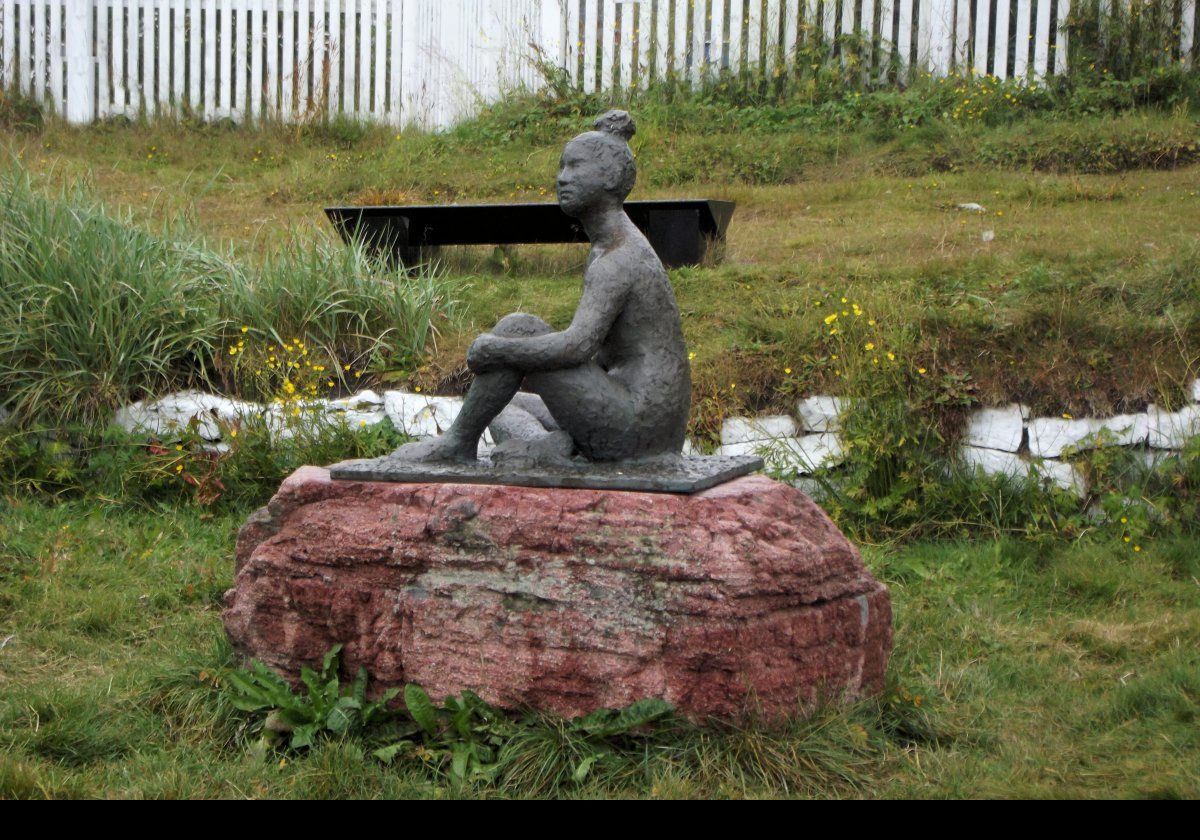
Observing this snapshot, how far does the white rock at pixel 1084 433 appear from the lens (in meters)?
5.77

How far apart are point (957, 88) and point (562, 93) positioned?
3368 millimetres

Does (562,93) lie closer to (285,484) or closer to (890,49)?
(890,49)

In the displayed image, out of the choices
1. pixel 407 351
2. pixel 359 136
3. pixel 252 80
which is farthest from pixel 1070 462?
pixel 252 80

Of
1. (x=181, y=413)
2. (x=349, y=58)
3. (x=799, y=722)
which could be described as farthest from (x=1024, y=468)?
(x=349, y=58)

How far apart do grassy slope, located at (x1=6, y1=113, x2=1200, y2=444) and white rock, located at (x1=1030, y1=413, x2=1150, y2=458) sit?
9 cm

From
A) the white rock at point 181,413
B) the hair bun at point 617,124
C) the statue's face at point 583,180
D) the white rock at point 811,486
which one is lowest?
the white rock at point 811,486

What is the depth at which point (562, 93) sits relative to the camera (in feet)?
36.8

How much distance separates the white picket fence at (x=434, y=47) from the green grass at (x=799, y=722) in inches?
259

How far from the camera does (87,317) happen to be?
655cm

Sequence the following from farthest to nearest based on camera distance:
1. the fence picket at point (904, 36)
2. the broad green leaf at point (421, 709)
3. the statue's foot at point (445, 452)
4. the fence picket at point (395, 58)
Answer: the fence picket at point (395, 58)
the fence picket at point (904, 36)
the statue's foot at point (445, 452)
the broad green leaf at point (421, 709)

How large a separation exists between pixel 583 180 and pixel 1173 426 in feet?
10.7

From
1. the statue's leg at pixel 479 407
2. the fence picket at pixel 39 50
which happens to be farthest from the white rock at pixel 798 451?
the fence picket at pixel 39 50

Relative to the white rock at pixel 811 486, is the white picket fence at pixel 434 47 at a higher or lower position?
higher

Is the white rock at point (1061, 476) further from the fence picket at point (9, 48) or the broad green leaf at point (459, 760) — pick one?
the fence picket at point (9, 48)
